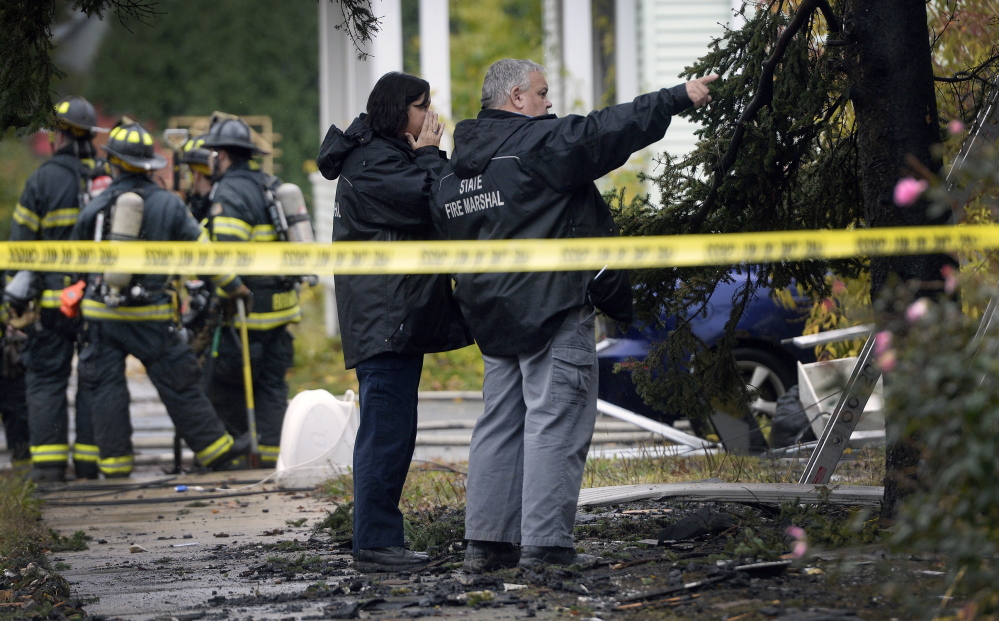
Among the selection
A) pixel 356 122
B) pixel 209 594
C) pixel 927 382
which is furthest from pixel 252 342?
pixel 927 382

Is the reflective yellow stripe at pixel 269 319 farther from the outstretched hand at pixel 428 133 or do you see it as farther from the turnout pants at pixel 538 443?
the turnout pants at pixel 538 443

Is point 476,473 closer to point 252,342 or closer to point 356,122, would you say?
point 356,122

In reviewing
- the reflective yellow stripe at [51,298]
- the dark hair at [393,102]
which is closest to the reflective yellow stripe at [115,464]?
the reflective yellow stripe at [51,298]

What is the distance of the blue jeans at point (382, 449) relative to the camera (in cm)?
466

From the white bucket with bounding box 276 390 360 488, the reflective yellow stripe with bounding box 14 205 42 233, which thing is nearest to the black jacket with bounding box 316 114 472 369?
the white bucket with bounding box 276 390 360 488

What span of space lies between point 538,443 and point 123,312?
16.5ft

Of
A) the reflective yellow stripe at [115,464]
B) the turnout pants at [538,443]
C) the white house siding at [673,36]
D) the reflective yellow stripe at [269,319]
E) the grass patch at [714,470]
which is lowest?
the reflective yellow stripe at [115,464]

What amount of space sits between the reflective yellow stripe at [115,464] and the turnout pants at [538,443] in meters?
4.68

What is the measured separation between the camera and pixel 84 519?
264 inches

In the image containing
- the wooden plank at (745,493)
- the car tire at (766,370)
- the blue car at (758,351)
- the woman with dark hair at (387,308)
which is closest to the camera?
the woman with dark hair at (387,308)

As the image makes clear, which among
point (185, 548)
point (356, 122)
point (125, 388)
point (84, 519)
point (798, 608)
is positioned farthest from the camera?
point (125, 388)

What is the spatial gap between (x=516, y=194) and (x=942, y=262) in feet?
5.01

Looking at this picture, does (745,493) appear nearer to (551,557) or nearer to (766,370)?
(551,557)

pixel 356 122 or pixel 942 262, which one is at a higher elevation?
pixel 356 122
